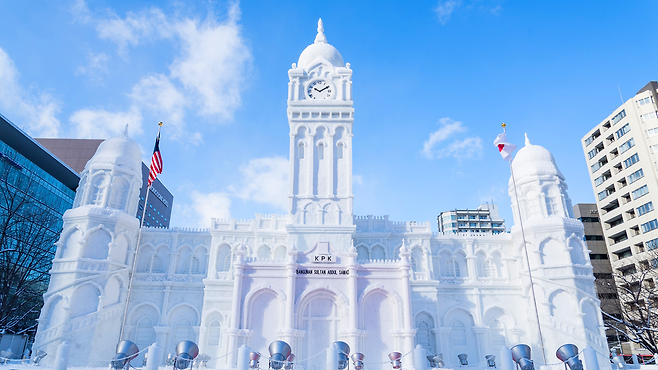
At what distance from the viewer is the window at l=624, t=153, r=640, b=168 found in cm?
5934

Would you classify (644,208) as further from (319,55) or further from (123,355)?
(123,355)

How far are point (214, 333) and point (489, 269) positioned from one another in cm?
2507

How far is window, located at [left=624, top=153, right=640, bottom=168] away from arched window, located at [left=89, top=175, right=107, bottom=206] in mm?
68757

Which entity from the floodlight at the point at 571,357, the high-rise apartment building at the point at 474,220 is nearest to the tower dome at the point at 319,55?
the floodlight at the point at 571,357

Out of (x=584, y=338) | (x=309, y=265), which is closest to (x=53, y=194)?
(x=309, y=265)

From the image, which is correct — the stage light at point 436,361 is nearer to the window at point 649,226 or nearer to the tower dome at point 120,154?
the tower dome at point 120,154

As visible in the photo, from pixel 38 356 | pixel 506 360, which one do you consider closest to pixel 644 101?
pixel 506 360

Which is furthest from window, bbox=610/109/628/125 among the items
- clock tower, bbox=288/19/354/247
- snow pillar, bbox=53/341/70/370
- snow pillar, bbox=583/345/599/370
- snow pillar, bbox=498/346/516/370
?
snow pillar, bbox=53/341/70/370

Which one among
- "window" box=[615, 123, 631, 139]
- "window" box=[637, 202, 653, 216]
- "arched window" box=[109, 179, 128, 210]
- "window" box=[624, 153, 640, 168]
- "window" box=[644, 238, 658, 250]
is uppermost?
"window" box=[615, 123, 631, 139]

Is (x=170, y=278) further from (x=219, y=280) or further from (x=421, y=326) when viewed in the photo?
(x=421, y=326)

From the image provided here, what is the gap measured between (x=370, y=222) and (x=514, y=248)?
13609mm

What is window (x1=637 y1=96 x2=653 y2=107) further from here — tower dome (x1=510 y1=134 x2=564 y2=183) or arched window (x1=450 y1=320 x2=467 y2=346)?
arched window (x1=450 y1=320 x2=467 y2=346)

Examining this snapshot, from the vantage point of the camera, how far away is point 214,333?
1325 inches

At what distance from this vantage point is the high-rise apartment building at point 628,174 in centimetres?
5685
